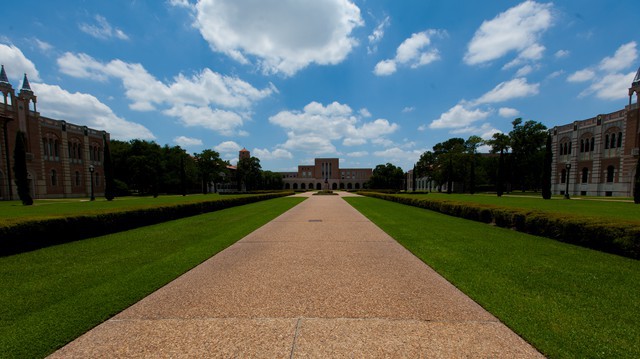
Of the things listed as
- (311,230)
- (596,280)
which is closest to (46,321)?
(311,230)

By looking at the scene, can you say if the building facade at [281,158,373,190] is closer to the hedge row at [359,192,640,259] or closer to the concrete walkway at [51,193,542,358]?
the hedge row at [359,192,640,259]

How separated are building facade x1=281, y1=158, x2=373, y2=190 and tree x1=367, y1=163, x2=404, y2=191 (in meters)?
21.9

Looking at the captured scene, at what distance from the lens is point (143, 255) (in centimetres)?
659

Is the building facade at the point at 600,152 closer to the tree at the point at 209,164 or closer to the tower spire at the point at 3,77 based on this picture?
the tree at the point at 209,164

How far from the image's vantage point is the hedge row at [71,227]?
690 cm

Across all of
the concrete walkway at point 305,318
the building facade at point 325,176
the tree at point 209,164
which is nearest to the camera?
the concrete walkway at point 305,318

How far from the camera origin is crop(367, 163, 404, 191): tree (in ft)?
299

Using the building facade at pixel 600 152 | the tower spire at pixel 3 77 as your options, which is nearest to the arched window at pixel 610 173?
the building facade at pixel 600 152

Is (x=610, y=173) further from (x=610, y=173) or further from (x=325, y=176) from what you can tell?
(x=325, y=176)

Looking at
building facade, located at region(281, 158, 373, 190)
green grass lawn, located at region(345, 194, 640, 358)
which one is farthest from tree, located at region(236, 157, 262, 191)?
green grass lawn, located at region(345, 194, 640, 358)

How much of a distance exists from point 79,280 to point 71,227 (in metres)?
5.07

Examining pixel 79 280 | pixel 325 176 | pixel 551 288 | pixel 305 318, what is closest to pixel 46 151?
pixel 79 280

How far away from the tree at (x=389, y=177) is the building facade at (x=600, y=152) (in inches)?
1935

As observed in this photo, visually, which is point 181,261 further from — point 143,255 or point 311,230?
point 311,230
